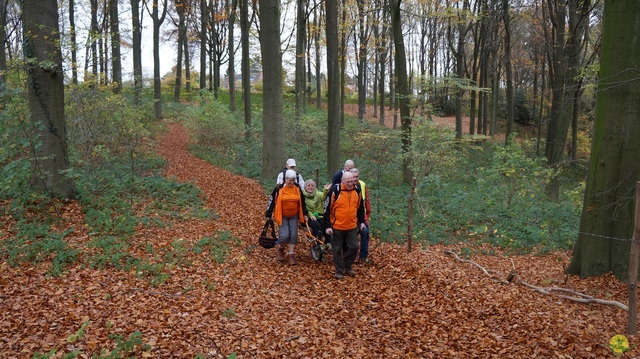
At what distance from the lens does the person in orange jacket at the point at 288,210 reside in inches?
300

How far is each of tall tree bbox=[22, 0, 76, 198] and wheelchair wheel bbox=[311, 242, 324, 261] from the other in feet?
16.6

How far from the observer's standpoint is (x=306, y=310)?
19.7 feet

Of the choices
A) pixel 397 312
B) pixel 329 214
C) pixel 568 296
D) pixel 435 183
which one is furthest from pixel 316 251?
pixel 435 183

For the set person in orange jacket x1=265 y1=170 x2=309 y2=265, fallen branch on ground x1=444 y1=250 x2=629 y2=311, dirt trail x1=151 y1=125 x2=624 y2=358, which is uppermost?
person in orange jacket x1=265 y1=170 x2=309 y2=265

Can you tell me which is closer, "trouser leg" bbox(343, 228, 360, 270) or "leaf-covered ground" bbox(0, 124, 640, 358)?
"leaf-covered ground" bbox(0, 124, 640, 358)

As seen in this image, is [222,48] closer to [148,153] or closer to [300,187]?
[148,153]

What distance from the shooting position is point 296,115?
72.1ft

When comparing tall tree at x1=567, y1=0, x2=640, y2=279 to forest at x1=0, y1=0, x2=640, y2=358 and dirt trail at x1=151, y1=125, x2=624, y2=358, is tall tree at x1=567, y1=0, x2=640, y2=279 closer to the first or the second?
forest at x1=0, y1=0, x2=640, y2=358

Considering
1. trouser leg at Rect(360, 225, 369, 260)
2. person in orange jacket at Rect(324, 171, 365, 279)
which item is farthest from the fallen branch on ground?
person in orange jacket at Rect(324, 171, 365, 279)

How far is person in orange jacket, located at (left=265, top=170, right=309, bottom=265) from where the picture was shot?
7.62 metres

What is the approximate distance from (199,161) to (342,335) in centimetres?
1292

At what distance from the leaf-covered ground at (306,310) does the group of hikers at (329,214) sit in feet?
1.29

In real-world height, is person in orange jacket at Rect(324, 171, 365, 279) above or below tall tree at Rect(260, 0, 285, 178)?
below

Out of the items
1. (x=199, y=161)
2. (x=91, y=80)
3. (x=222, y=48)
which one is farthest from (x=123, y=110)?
(x=222, y=48)
